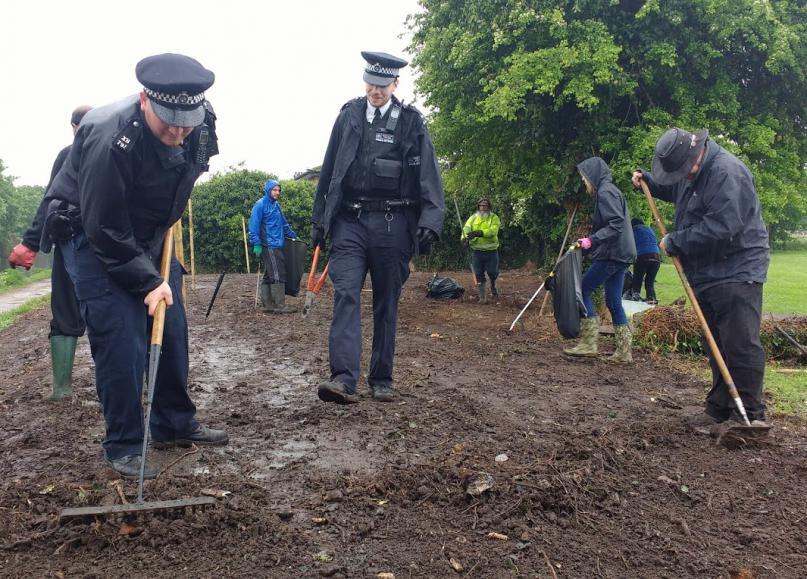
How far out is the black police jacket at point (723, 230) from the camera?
4.57 metres

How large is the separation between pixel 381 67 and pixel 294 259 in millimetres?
5718

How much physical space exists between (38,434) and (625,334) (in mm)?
5552

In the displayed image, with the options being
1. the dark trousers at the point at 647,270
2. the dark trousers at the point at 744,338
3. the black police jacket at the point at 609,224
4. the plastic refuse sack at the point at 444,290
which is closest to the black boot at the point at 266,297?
the plastic refuse sack at the point at 444,290

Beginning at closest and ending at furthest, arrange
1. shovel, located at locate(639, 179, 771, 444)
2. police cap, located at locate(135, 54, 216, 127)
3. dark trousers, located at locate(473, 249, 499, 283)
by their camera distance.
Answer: police cap, located at locate(135, 54, 216, 127), shovel, located at locate(639, 179, 771, 444), dark trousers, located at locate(473, 249, 499, 283)

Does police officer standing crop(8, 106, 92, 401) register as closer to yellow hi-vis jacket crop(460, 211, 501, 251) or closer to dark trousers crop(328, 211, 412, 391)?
dark trousers crop(328, 211, 412, 391)

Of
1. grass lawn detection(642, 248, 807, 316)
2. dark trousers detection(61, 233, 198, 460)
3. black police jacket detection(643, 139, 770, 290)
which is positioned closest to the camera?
dark trousers detection(61, 233, 198, 460)

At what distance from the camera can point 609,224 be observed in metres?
7.13

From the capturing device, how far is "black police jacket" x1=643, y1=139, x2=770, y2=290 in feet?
15.0

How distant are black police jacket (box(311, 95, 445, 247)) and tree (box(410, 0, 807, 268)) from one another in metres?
5.54

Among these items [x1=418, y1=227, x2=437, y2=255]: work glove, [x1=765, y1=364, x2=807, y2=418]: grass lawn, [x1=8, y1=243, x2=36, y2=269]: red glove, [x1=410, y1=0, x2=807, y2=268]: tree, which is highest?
[x1=410, y1=0, x2=807, y2=268]: tree

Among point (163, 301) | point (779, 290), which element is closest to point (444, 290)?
point (779, 290)

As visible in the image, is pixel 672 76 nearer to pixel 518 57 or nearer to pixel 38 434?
pixel 518 57

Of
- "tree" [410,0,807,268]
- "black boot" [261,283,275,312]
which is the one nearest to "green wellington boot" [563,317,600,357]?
"tree" [410,0,807,268]

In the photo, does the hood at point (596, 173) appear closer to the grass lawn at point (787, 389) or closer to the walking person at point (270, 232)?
the grass lawn at point (787, 389)
